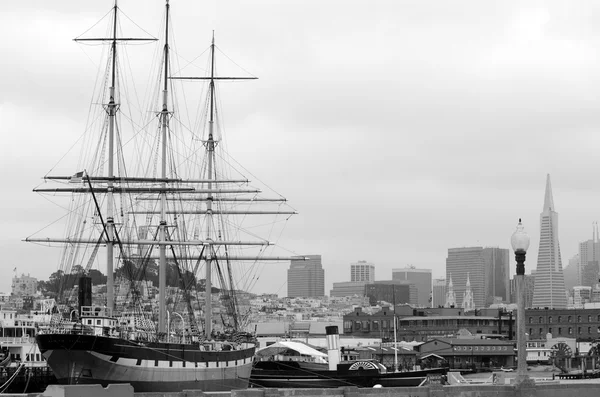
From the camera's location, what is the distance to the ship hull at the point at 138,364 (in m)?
63.2

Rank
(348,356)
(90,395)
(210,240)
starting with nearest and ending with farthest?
(90,395) → (210,240) → (348,356)

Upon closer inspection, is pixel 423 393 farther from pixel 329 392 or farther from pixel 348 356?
pixel 348 356

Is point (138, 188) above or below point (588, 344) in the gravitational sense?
above

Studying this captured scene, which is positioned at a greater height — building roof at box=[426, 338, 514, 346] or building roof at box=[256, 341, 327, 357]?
building roof at box=[426, 338, 514, 346]

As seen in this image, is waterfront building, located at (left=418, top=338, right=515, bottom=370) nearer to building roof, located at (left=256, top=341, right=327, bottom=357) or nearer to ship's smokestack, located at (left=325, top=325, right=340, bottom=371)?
building roof, located at (left=256, top=341, right=327, bottom=357)

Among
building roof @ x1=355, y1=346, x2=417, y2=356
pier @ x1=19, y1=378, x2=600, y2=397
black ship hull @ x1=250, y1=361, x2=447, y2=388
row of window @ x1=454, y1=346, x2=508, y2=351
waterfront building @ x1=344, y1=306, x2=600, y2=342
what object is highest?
waterfront building @ x1=344, y1=306, x2=600, y2=342

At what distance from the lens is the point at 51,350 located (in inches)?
2483

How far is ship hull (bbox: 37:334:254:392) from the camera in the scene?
63.2 m

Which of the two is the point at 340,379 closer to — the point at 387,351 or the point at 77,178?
the point at 77,178

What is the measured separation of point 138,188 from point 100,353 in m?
22.8

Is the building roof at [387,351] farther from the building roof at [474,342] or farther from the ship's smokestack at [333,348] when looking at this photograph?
the ship's smokestack at [333,348]

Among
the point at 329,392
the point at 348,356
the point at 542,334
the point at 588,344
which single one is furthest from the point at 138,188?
the point at 542,334

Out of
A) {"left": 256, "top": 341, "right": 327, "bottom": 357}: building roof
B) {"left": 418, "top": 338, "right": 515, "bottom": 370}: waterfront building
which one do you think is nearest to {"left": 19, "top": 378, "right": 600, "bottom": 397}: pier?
{"left": 256, "top": 341, "right": 327, "bottom": 357}: building roof

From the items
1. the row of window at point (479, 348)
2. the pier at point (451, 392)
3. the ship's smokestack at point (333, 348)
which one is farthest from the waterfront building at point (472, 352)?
the pier at point (451, 392)
